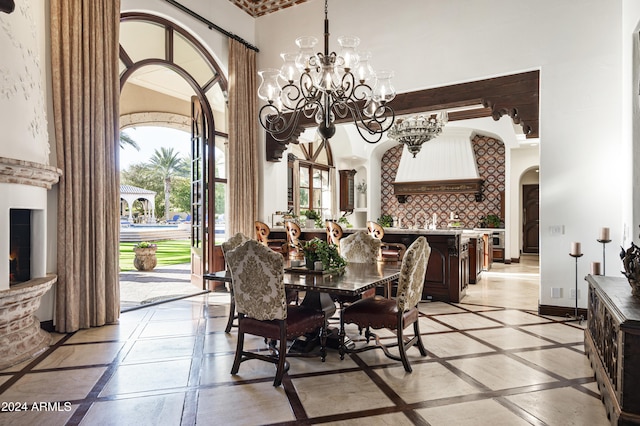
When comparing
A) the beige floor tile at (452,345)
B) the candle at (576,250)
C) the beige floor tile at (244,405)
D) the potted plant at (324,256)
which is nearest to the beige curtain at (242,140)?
the potted plant at (324,256)

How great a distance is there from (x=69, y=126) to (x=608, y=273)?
237 inches

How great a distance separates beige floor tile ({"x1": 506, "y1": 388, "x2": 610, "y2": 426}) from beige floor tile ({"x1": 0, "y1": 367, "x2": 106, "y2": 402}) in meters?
2.82

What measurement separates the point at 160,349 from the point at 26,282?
1322 mm

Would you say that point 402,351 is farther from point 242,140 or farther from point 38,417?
point 242,140

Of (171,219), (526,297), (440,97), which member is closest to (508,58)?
(440,97)

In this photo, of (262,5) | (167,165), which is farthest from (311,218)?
(167,165)

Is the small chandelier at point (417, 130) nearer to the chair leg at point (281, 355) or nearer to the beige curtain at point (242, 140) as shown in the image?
the beige curtain at point (242, 140)

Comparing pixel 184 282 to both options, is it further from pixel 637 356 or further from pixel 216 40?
pixel 637 356

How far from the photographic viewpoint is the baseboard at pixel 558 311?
460 centimetres

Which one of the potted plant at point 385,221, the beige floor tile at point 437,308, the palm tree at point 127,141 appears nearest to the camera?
the beige floor tile at point 437,308

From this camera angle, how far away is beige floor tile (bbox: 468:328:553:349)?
141 inches

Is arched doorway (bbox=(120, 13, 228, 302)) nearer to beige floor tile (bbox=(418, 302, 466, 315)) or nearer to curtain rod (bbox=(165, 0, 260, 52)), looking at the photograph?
curtain rod (bbox=(165, 0, 260, 52))

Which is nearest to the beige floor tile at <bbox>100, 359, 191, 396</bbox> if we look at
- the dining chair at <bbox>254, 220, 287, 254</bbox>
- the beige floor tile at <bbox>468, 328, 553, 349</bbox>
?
the beige floor tile at <bbox>468, 328, 553, 349</bbox>

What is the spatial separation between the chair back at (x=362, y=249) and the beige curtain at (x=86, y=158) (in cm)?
259
